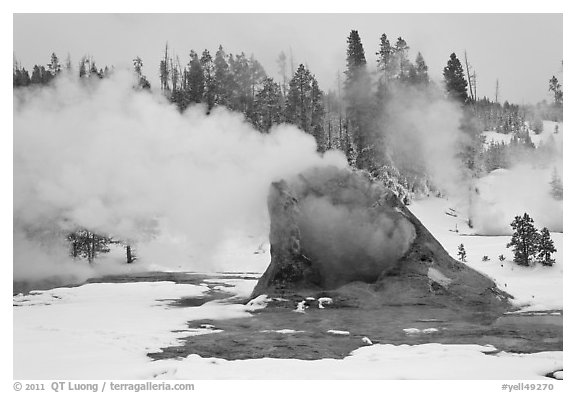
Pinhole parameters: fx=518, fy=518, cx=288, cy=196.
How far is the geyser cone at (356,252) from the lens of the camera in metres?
16.2

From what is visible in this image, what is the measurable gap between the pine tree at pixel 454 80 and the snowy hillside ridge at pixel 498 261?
12.2 meters

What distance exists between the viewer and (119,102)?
29.4 metres

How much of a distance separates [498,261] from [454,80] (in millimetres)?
31994

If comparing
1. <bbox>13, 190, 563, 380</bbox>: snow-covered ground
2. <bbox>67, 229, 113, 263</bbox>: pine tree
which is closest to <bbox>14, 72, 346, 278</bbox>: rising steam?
<bbox>67, 229, 113, 263</bbox>: pine tree

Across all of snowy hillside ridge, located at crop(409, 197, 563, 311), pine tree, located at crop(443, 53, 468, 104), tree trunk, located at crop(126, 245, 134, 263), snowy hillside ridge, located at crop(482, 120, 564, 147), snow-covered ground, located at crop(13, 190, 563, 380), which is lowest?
tree trunk, located at crop(126, 245, 134, 263)

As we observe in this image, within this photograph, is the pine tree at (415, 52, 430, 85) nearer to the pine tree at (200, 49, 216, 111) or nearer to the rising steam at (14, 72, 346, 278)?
the pine tree at (200, 49, 216, 111)

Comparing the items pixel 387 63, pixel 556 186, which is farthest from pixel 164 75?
pixel 556 186

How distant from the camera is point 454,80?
179 ft

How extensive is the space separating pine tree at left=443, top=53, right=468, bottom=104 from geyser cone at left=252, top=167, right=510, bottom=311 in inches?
1551

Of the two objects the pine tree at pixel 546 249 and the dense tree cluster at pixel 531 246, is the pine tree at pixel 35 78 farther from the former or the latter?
the pine tree at pixel 546 249

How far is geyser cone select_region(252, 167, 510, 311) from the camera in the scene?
16.2 m

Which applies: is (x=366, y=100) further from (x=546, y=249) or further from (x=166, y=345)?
(x=166, y=345)

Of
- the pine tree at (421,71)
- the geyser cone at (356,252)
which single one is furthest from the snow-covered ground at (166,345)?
the pine tree at (421,71)
